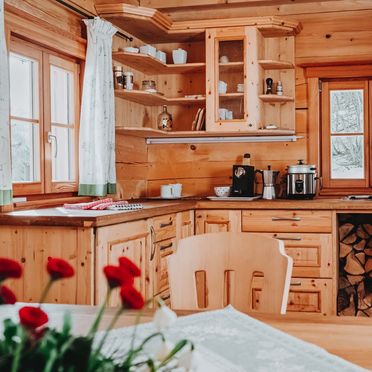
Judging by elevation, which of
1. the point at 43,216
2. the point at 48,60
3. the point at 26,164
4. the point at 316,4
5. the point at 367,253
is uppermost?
the point at 316,4

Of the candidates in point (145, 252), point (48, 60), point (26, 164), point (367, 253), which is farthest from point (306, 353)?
point (367, 253)

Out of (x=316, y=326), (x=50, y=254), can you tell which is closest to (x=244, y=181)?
(x=50, y=254)

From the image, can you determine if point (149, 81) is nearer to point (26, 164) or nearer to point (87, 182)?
point (87, 182)

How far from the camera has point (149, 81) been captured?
183 inches

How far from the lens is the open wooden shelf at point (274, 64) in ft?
15.0

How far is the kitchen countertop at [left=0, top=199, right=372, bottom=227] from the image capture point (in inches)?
109

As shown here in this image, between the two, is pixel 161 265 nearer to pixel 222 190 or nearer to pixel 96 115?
pixel 96 115

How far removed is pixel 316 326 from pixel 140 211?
2.07 meters

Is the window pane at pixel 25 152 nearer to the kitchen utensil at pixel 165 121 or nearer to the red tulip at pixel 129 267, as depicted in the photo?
the kitchen utensil at pixel 165 121

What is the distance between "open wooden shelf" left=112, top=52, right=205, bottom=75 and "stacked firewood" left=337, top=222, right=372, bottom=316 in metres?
1.61

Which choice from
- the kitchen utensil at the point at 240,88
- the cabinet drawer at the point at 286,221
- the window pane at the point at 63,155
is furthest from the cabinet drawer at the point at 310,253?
the window pane at the point at 63,155

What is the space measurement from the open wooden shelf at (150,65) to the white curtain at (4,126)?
142 cm

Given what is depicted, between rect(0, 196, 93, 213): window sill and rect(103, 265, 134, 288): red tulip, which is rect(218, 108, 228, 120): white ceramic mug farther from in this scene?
rect(103, 265, 134, 288): red tulip

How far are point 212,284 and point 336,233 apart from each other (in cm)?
251
